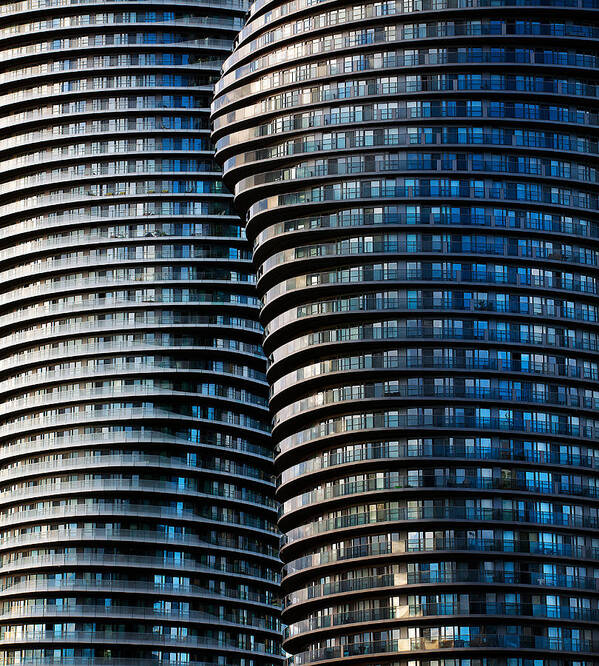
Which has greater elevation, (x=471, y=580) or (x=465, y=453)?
(x=465, y=453)

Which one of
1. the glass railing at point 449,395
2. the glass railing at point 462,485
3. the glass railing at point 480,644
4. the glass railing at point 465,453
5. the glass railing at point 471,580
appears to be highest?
the glass railing at point 449,395

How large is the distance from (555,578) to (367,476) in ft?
61.7

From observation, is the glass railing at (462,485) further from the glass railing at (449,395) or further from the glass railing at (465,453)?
the glass railing at (449,395)

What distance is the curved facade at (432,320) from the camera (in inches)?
7023

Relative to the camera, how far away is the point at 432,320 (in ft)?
605

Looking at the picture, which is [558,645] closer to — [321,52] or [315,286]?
[315,286]

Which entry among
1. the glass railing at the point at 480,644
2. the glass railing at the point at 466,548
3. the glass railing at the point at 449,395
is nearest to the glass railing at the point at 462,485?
the glass railing at the point at 466,548

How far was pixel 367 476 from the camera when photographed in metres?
182

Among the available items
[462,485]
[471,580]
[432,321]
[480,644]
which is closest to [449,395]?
[432,321]

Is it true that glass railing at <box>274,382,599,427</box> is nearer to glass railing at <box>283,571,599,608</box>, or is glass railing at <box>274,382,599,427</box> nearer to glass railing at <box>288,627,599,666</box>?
glass railing at <box>283,571,599,608</box>

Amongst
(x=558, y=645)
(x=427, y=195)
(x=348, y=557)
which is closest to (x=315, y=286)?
(x=427, y=195)

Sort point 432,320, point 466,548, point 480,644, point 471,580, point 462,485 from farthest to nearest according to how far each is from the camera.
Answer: point 432,320 < point 462,485 < point 466,548 < point 471,580 < point 480,644

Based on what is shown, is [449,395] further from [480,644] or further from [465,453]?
[480,644]

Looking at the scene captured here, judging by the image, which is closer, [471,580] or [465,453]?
[471,580]
